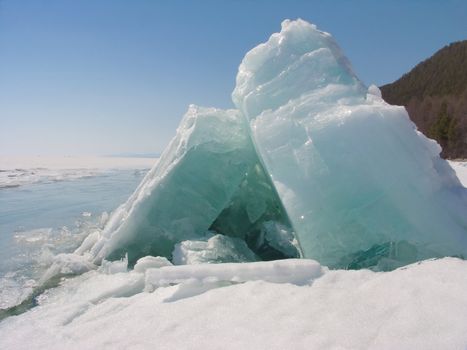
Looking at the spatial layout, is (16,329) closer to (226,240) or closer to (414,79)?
(226,240)

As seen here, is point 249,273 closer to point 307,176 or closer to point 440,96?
point 307,176

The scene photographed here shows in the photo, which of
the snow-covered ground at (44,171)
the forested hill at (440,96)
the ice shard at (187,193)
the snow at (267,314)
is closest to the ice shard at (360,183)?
the snow at (267,314)

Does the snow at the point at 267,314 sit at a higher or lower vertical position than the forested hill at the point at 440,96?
lower

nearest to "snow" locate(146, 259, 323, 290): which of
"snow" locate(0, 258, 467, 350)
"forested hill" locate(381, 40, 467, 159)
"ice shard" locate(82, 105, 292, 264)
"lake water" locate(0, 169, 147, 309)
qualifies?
"snow" locate(0, 258, 467, 350)

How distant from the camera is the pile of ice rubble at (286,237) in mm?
1666

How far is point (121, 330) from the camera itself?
6.02ft

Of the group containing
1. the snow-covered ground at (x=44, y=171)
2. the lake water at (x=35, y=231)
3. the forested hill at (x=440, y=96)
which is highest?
the forested hill at (x=440, y=96)

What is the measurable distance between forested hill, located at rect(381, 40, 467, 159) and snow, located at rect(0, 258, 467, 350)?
28.3m

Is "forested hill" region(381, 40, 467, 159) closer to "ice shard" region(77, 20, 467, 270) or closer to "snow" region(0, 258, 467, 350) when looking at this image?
"ice shard" region(77, 20, 467, 270)

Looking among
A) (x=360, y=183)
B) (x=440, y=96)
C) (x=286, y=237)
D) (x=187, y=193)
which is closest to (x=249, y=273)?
(x=360, y=183)

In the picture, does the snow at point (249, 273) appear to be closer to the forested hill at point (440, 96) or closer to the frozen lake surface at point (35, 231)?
the frozen lake surface at point (35, 231)

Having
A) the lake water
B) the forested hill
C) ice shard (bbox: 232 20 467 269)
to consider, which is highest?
the forested hill

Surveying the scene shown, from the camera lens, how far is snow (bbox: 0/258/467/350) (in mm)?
1503

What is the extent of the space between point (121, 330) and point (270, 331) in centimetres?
73
